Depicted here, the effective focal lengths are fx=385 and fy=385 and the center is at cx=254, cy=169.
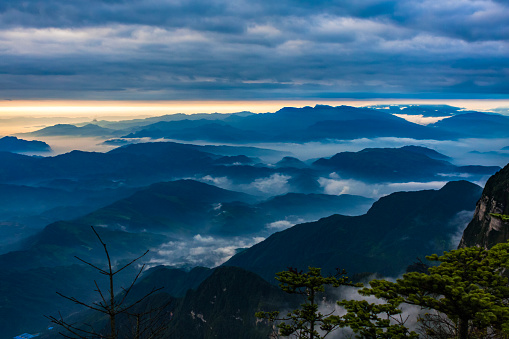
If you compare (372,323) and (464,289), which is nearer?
(464,289)

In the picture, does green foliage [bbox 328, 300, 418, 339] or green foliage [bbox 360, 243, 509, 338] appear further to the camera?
green foliage [bbox 328, 300, 418, 339]

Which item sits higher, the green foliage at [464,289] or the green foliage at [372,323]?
the green foliage at [464,289]

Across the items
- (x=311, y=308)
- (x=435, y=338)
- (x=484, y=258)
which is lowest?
(x=435, y=338)

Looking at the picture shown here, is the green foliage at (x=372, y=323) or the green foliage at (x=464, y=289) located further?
the green foliage at (x=372, y=323)

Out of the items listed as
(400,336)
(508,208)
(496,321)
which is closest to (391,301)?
(400,336)

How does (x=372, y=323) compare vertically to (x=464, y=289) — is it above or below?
below

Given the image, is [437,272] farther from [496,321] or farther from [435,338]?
[435,338]

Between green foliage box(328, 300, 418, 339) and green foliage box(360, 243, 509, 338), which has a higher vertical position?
green foliage box(360, 243, 509, 338)

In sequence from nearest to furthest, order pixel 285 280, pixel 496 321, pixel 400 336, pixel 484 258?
pixel 496 321
pixel 400 336
pixel 484 258
pixel 285 280
